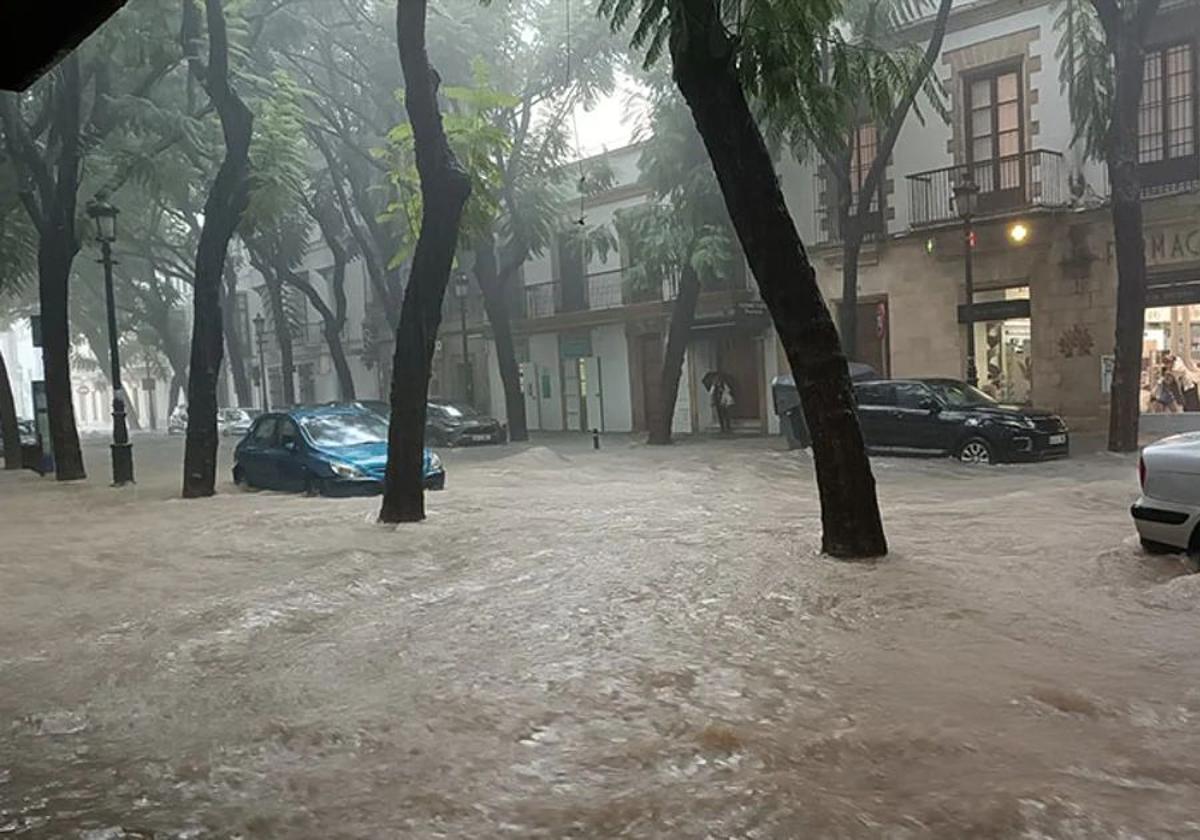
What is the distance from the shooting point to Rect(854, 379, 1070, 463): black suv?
16.4 m

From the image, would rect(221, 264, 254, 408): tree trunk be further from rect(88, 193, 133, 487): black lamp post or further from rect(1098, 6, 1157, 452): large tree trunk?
rect(1098, 6, 1157, 452): large tree trunk

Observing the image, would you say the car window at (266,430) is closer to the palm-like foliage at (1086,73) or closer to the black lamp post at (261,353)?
the palm-like foliage at (1086,73)

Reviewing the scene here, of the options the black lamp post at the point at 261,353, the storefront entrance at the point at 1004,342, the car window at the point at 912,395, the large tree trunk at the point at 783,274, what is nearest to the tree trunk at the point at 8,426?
the black lamp post at the point at 261,353

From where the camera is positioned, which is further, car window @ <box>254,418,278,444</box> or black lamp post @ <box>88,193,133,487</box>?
black lamp post @ <box>88,193,133,487</box>

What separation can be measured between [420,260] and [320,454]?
4371 mm

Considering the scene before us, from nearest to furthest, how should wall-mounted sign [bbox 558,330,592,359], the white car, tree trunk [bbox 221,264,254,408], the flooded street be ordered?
the flooded street → the white car → wall-mounted sign [bbox 558,330,592,359] → tree trunk [bbox 221,264,254,408]

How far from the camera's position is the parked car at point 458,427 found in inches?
1030

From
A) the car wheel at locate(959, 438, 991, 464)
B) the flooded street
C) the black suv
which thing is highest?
the black suv

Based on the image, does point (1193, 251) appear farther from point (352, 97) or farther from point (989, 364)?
point (352, 97)

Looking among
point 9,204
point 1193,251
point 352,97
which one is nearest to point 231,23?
point 9,204

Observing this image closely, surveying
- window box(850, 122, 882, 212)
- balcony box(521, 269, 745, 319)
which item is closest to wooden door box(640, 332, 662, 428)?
balcony box(521, 269, 745, 319)

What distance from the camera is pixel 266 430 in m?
16.3

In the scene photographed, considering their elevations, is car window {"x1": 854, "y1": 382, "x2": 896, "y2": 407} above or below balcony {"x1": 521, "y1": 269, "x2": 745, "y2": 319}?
below

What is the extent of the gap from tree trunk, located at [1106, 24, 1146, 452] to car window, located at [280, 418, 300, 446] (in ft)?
38.8
